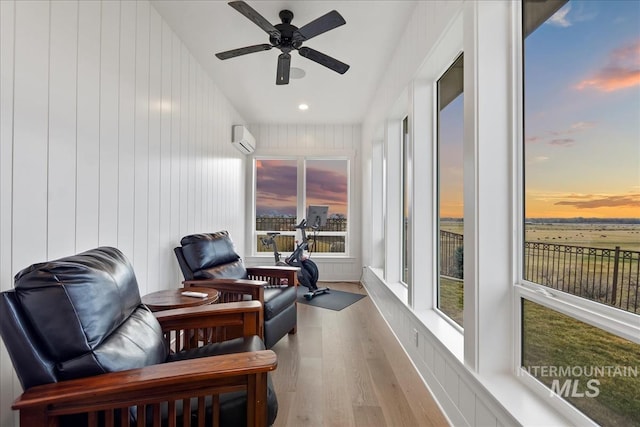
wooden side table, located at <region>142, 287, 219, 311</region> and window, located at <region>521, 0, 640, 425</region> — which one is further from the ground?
window, located at <region>521, 0, 640, 425</region>

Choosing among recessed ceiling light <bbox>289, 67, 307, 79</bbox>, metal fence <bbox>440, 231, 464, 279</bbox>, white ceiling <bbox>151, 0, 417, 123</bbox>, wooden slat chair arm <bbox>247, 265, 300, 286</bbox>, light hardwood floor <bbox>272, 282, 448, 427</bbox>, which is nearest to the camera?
light hardwood floor <bbox>272, 282, 448, 427</bbox>

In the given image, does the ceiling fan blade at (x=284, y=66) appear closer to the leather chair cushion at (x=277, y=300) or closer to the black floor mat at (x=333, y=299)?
the leather chair cushion at (x=277, y=300)

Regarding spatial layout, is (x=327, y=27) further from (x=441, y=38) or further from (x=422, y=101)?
(x=422, y=101)

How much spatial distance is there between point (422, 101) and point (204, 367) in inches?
95.9

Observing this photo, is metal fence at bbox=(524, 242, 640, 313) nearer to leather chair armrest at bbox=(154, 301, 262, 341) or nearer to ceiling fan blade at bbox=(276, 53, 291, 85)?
leather chair armrest at bbox=(154, 301, 262, 341)

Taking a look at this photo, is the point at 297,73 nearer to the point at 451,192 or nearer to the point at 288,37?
the point at 288,37

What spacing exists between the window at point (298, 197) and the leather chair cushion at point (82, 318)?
4448 mm

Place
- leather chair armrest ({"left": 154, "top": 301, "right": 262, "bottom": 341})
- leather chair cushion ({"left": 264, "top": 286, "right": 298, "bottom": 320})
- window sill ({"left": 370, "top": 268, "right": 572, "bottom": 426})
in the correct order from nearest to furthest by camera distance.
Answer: window sill ({"left": 370, "top": 268, "right": 572, "bottom": 426})
leather chair armrest ({"left": 154, "top": 301, "right": 262, "bottom": 341})
leather chair cushion ({"left": 264, "top": 286, "right": 298, "bottom": 320})

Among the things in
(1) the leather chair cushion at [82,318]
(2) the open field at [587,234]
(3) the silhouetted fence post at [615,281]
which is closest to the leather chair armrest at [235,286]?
(1) the leather chair cushion at [82,318]

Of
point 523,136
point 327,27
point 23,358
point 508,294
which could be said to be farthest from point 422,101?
point 23,358

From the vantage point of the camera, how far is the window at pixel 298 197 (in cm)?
583

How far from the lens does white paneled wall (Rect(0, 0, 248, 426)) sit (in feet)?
4.58

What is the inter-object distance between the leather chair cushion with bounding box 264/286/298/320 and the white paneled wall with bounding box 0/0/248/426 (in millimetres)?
975
